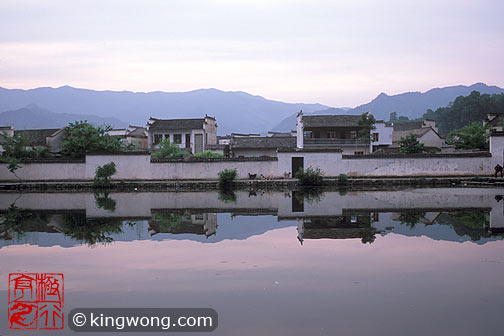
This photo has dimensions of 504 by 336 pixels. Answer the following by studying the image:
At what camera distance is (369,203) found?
1669 cm

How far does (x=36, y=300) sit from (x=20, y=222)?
8596mm

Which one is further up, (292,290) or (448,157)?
(448,157)

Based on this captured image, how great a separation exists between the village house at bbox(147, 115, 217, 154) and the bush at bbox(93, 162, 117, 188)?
16208mm

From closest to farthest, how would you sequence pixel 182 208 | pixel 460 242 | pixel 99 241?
pixel 460 242, pixel 99 241, pixel 182 208

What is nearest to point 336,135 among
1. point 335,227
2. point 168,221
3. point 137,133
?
point 137,133

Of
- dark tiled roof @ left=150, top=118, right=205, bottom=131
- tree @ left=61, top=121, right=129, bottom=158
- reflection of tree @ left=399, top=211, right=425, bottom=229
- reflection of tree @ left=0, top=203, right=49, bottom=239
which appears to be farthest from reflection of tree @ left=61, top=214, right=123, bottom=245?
dark tiled roof @ left=150, top=118, right=205, bottom=131

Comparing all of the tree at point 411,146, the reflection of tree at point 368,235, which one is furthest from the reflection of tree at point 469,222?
the tree at point 411,146

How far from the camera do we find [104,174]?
27094mm

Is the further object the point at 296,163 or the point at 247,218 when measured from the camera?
the point at 296,163

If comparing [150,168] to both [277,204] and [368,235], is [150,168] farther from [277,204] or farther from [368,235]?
[368,235]

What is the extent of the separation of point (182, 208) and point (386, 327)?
12362 mm

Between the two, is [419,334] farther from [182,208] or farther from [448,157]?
[448,157]

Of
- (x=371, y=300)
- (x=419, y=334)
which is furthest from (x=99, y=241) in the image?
(x=419, y=334)

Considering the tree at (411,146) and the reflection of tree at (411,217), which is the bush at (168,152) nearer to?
the tree at (411,146)
